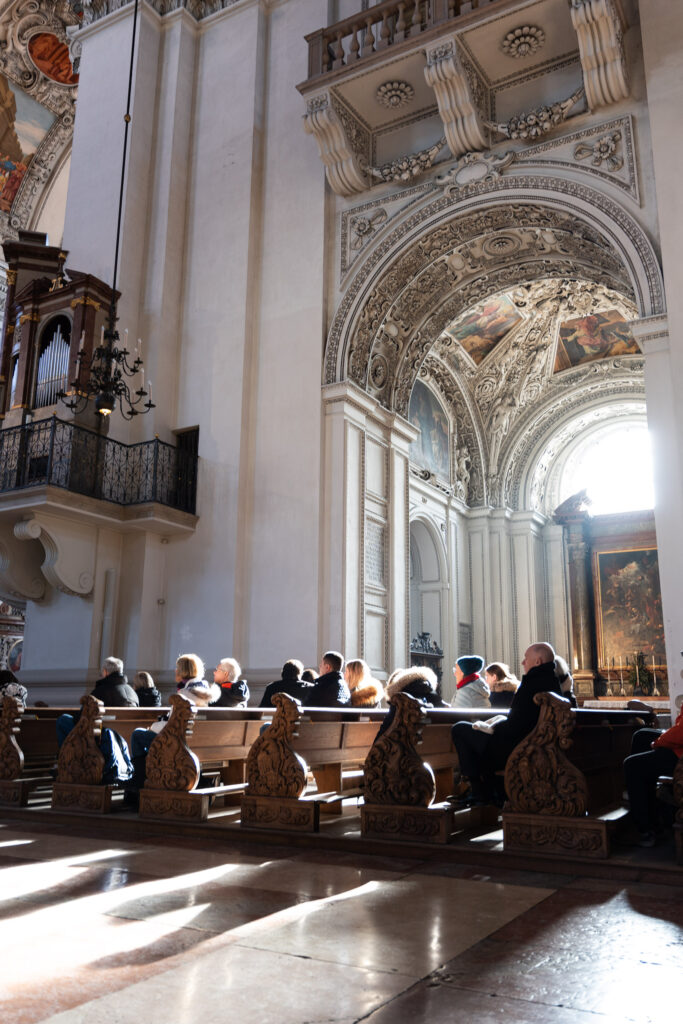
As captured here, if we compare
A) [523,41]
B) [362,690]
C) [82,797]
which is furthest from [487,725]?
[523,41]

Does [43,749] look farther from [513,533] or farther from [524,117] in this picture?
[513,533]

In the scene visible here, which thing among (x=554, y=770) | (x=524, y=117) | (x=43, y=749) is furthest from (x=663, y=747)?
(x=524, y=117)

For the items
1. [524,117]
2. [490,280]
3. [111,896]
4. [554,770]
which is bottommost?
[111,896]

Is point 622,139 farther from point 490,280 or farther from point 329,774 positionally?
point 329,774

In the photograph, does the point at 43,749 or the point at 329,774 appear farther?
the point at 43,749

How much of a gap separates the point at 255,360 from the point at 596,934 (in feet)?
33.2

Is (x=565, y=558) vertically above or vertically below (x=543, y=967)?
above

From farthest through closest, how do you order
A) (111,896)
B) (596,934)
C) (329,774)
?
(329,774) → (111,896) → (596,934)

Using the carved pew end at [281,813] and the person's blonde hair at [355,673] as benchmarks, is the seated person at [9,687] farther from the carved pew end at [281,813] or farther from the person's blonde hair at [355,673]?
the carved pew end at [281,813]

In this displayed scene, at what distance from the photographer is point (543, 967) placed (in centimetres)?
252

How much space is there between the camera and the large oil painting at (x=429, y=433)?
54.2 ft

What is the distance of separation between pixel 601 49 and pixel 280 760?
28.8 ft

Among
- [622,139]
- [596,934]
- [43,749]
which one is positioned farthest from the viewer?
[622,139]

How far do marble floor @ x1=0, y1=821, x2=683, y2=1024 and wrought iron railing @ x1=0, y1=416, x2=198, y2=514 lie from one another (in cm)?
748
